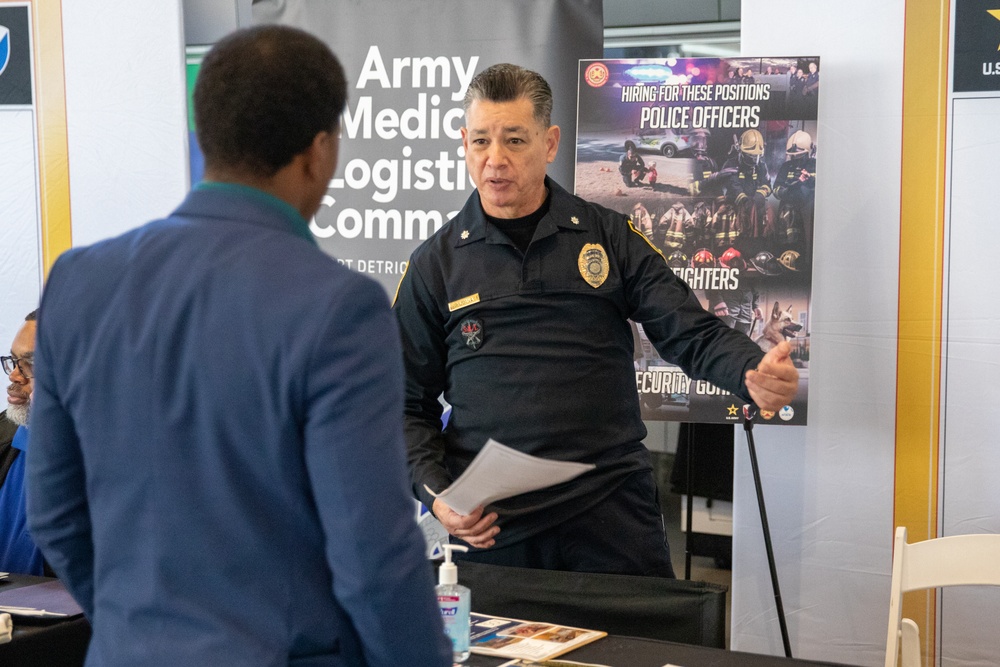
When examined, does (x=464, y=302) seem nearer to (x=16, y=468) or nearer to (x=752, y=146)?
(x=752, y=146)

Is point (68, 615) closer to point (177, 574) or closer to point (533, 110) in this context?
point (177, 574)

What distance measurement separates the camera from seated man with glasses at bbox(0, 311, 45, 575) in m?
2.69

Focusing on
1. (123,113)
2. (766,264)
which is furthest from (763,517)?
(123,113)

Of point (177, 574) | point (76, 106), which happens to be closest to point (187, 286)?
point (177, 574)

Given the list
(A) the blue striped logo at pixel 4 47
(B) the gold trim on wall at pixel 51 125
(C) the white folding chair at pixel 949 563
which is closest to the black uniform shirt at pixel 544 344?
(C) the white folding chair at pixel 949 563

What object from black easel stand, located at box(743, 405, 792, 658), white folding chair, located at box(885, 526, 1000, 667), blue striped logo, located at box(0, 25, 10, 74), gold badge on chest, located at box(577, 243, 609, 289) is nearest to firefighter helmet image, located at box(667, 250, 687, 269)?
black easel stand, located at box(743, 405, 792, 658)

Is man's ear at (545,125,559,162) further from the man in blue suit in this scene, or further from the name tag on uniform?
the man in blue suit

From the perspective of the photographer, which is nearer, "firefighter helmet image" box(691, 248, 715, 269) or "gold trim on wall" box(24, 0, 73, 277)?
"firefighter helmet image" box(691, 248, 715, 269)

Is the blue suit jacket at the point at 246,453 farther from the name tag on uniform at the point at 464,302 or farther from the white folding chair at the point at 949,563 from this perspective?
the white folding chair at the point at 949,563

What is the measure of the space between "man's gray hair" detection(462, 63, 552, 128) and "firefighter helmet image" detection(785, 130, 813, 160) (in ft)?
3.45

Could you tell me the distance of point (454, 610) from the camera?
165 centimetres

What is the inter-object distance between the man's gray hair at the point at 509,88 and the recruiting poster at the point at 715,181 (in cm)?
88

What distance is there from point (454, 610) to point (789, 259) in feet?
6.06

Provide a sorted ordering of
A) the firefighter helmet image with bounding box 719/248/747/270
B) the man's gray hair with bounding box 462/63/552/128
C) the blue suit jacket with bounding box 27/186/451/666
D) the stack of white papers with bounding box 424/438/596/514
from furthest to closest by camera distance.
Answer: the firefighter helmet image with bounding box 719/248/747/270, the man's gray hair with bounding box 462/63/552/128, the stack of white papers with bounding box 424/438/596/514, the blue suit jacket with bounding box 27/186/451/666
